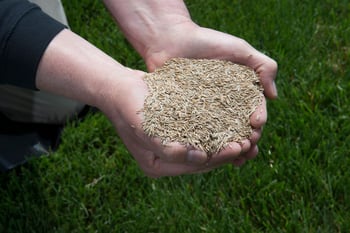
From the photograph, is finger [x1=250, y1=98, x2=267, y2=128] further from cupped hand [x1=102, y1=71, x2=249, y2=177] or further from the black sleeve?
the black sleeve

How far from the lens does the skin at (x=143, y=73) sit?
1.57 meters

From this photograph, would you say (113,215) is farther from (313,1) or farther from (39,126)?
(313,1)

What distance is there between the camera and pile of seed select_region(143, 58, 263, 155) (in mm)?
1585

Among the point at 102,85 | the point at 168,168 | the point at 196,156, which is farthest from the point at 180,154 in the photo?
the point at 102,85

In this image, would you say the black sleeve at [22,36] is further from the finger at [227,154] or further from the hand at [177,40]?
the finger at [227,154]

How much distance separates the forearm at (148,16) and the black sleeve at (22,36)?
0.37 meters

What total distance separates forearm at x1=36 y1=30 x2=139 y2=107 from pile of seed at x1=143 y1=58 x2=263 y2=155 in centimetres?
11

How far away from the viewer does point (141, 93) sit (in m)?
1.61

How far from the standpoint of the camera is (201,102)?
65.9 inches

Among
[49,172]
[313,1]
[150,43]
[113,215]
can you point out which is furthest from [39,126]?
[313,1]

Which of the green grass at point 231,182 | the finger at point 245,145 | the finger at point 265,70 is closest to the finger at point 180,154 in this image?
the finger at point 245,145

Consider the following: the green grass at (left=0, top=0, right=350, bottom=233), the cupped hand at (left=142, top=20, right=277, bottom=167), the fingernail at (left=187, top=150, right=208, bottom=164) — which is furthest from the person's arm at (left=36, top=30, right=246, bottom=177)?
the green grass at (left=0, top=0, right=350, bottom=233)

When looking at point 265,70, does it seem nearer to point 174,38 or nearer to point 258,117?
point 258,117

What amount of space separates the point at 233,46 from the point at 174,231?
2.06 ft
